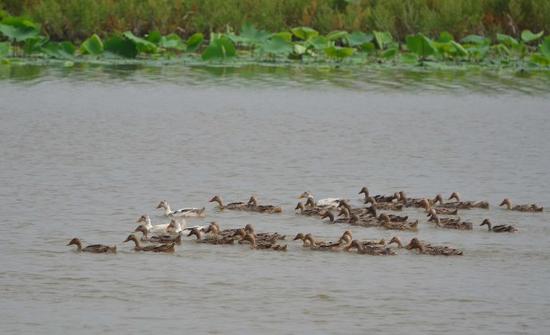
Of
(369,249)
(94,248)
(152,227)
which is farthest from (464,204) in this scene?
(94,248)

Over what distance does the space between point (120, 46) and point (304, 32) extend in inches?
177

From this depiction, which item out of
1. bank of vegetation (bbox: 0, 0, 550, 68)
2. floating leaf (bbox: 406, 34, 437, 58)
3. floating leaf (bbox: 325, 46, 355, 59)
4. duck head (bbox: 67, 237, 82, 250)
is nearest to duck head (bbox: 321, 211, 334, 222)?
duck head (bbox: 67, 237, 82, 250)

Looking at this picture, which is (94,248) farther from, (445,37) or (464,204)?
(445,37)

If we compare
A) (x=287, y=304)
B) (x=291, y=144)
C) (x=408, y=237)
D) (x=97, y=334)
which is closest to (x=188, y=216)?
(x=408, y=237)

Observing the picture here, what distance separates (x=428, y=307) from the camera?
13.5 metres

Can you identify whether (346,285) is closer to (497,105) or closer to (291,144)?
(291,144)

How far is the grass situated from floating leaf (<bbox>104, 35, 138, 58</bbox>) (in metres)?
2.06

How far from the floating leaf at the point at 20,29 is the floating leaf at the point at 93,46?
116 cm

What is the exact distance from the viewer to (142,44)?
3481 cm

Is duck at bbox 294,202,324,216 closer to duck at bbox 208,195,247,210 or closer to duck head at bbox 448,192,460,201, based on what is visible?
duck at bbox 208,195,247,210

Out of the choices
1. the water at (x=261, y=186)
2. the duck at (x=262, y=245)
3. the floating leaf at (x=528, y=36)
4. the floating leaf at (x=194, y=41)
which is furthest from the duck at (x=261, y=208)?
the floating leaf at (x=528, y=36)

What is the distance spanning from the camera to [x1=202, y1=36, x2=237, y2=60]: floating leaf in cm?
3416

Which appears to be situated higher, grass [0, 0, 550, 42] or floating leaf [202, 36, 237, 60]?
grass [0, 0, 550, 42]

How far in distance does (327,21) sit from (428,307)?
2460cm
